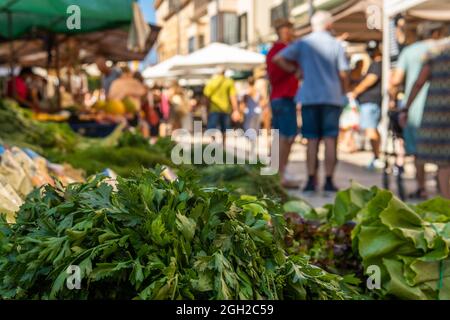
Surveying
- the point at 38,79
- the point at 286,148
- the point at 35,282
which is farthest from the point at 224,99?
the point at 35,282

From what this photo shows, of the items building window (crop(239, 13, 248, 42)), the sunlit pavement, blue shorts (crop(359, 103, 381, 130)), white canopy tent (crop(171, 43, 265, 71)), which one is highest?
building window (crop(239, 13, 248, 42))

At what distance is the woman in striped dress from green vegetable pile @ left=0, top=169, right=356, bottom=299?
4420mm

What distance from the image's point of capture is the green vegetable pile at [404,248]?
7.80 feet

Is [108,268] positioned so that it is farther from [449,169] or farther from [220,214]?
[449,169]

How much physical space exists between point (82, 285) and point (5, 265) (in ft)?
0.76

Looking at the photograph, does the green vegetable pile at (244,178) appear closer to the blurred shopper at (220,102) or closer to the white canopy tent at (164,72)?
the blurred shopper at (220,102)

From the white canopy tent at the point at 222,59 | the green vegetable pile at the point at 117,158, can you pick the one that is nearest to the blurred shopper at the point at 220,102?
the white canopy tent at the point at 222,59

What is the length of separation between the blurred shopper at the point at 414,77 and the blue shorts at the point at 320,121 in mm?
697

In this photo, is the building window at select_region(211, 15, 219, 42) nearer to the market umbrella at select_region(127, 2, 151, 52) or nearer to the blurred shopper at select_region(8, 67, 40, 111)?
the blurred shopper at select_region(8, 67, 40, 111)

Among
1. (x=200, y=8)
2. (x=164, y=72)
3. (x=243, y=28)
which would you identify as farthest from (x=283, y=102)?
(x=200, y=8)

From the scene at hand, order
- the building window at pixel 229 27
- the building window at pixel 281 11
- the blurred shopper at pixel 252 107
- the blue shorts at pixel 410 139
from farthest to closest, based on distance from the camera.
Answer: the building window at pixel 229 27
the building window at pixel 281 11
the blurred shopper at pixel 252 107
the blue shorts at pixel 410 139

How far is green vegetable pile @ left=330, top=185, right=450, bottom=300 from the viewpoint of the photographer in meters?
2.38

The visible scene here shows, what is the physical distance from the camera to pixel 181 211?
5.42ft

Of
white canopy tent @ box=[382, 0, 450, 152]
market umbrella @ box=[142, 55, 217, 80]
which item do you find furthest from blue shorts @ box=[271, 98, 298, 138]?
market umbrella @ box=[142, 55, 217, 80]
